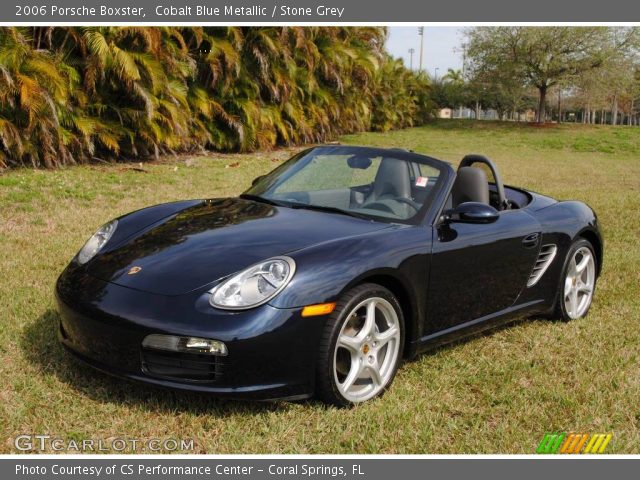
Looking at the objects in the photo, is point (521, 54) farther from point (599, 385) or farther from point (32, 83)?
point (599, 385)

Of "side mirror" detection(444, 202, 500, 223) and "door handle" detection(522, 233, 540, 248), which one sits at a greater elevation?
"side mirror" detection(444, 202, 500, 223)

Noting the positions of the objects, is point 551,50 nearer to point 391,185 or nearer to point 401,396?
point 391,185

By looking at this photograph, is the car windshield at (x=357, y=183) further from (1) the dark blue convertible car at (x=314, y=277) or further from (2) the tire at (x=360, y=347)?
(2) the tire at (x=360, y=347)

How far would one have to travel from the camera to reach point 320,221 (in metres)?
4.06

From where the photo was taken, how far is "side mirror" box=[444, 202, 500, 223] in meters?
4.17

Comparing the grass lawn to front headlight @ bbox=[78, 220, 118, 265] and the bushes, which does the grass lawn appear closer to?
front headlight @ bbox=[78, 220, 118, 265]

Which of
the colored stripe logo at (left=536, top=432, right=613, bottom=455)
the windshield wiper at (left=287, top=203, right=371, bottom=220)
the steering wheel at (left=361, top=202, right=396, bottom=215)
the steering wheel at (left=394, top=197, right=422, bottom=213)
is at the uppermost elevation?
the steering wheel at (left=394, top=197, right=422, bottom=213)

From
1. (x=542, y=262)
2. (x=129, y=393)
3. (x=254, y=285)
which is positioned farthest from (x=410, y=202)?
(x=129, y=393)

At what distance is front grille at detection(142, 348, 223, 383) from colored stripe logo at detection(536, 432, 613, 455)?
1.58m

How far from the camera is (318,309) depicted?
3.41m

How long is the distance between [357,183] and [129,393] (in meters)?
2.02

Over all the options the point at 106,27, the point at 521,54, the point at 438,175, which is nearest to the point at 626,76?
the point at 521,54

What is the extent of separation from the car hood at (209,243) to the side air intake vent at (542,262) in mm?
1435

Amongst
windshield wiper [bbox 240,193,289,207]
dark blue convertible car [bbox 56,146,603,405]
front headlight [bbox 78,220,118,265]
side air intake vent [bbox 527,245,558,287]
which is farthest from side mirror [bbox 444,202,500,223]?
front headlight [bbox 78,220,118,265]
